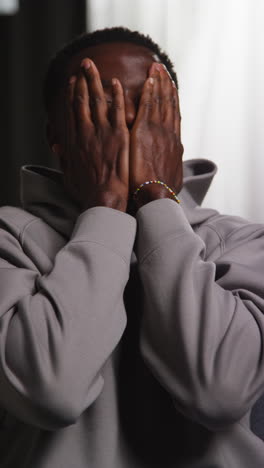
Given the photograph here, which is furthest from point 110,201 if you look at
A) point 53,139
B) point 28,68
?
point 28,68

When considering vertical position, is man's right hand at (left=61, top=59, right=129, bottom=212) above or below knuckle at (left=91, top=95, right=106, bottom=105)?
below

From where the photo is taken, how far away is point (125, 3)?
2.31 m

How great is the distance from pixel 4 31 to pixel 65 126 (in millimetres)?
1403

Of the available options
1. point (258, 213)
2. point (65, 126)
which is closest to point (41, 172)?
point (65, 126)

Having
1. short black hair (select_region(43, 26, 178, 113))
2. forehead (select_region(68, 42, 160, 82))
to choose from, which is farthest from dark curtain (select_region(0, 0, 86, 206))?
forehead (select_region(68, 42, 160, 82))

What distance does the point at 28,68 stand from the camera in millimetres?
2352

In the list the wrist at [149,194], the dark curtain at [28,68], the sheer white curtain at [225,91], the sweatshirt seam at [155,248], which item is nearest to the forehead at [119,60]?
the wrist at [149,194]

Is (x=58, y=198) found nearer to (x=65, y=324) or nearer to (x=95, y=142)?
(x=95, y=142)

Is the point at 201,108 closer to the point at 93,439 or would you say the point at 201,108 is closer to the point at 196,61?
the point at 196,61

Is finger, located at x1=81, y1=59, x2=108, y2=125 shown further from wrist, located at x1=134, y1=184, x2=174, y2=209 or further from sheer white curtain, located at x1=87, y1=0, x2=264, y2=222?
sheer white curtain, located at x1=87, y1=0, x2=264, y2=222

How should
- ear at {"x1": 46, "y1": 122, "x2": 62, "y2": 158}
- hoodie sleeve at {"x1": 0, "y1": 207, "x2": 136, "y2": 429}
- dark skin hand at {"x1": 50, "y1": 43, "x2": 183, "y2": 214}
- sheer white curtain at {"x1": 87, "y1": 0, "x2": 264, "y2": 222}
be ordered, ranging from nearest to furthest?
hoodie sleeve at {"x1": 0, "y1": 207, "x2": 136, "y2": 429}
dark skin hand at {"x1": 50, "y1": 43, "x2": 183, "y2": 214}
ear at {"x1": 46, "y1": 122, "x2": 62, "y2": 158}
sheer white curtain at {"x1": 87, "y1": 0, "x2": 264, "y2": 222}

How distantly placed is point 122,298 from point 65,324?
0.38ft

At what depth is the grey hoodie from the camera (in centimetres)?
84

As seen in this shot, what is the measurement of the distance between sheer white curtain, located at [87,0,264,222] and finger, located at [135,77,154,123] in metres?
1.02
